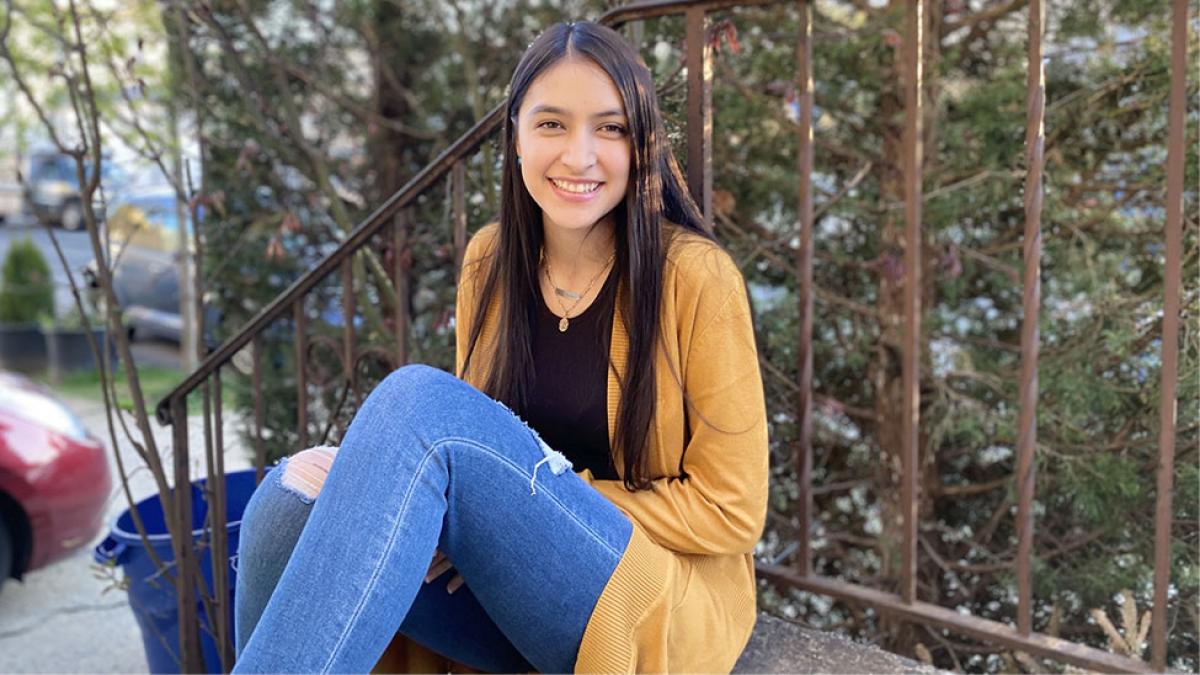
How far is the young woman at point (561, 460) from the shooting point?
1.39m

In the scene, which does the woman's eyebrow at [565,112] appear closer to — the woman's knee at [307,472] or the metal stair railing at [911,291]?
the metal stair railing at [911,291]

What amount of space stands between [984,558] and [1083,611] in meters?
0.37

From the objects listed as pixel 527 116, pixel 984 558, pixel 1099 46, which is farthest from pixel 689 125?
pixel 984 558

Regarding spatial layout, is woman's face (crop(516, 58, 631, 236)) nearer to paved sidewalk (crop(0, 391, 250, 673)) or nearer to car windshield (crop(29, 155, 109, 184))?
car windshield (crop(29, 155, 109, 184))

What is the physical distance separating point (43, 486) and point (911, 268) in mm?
3277

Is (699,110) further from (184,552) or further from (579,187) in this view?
(184,552)

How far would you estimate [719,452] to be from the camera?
Answer: 1.58m

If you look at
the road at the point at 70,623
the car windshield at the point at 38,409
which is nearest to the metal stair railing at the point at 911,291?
the road at the point at 70,623

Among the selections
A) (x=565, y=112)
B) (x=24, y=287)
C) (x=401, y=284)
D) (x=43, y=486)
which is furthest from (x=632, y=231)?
(x=24, y=287)

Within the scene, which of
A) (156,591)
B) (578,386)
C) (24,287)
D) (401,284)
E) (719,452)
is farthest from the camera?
(24,287)

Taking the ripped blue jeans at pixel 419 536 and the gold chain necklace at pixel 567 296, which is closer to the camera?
the ripped blue jeans at pixel 419 536

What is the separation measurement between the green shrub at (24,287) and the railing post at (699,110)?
7418 mm

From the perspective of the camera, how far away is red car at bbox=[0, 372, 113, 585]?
3.72m

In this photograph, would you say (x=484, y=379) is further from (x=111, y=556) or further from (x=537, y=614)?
(x=111, y=556)
